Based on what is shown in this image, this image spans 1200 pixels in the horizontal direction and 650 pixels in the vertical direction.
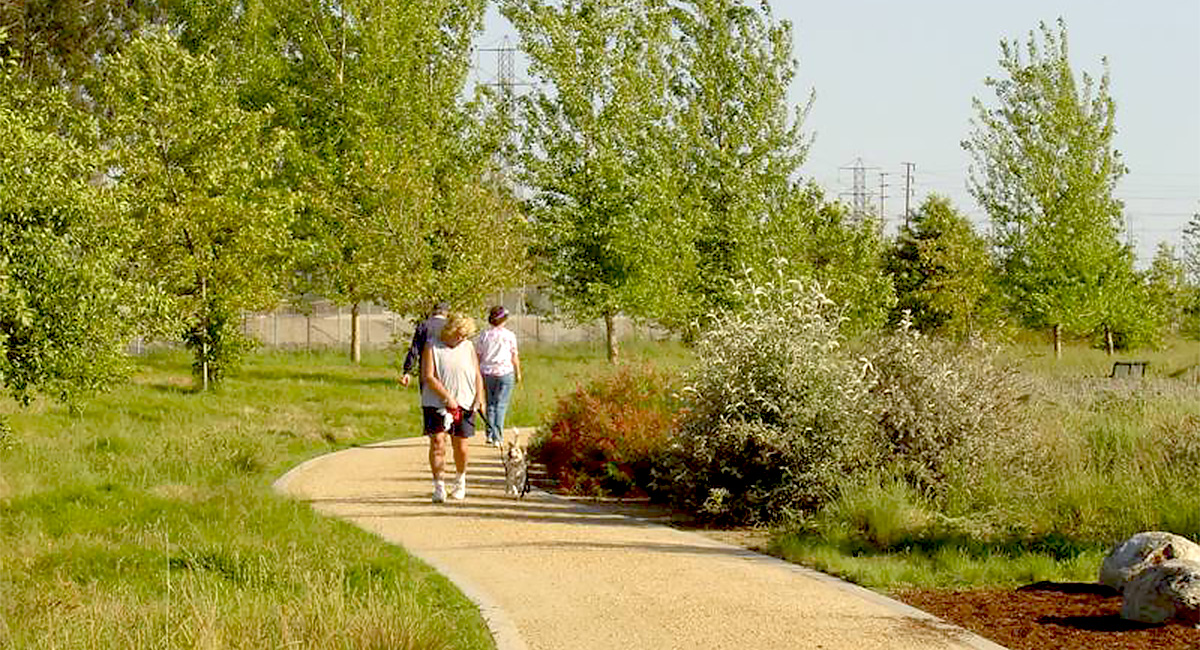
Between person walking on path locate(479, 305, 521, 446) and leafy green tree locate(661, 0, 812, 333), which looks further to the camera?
leafy green tree locate(661, 0, 812, 333)

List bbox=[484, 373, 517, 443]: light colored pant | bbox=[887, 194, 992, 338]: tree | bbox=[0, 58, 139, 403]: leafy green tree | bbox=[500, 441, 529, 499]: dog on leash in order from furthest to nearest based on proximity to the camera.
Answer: bbox=[887, 194, 992, 338]: tree < bbox=[484, 373, 517, 443]: light colored pant < bbox=[0, 58, 139, 403]: leafy green tree < bbox=[500, 441, 529, 499]: dog on leash

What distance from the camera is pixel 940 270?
48.9 meters

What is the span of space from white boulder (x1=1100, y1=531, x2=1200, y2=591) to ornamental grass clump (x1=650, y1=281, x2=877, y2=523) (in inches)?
131

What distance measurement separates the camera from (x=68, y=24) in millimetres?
52938

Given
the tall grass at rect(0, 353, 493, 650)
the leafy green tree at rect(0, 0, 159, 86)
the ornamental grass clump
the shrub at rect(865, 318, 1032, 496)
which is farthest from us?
the leafy green tree at rect(0, 0, 159, 86)

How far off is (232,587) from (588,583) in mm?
2248

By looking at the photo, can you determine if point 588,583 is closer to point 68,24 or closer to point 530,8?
point 530,8

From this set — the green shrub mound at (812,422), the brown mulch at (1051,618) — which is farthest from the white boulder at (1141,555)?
the green shrub mound at (812,422)

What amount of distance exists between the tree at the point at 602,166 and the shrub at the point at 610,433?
68.8ft

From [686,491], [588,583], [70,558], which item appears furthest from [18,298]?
[588,583]

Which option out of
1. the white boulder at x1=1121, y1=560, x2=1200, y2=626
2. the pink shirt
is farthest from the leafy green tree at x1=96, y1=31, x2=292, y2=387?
the white boulder at x1=1121, y1=560, x2=1200, y2=626

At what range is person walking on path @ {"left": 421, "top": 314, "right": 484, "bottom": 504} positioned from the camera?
14617mm

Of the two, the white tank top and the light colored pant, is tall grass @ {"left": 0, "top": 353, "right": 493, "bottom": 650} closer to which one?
the white tank top

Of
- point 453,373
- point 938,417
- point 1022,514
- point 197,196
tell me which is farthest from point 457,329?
point 197,196
